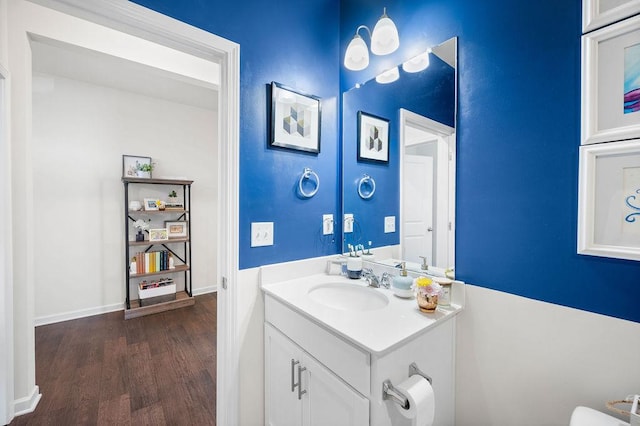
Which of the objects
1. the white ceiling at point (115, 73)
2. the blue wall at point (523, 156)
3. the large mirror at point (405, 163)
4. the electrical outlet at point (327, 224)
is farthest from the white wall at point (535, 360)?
the white ceiling at point (115, 73)

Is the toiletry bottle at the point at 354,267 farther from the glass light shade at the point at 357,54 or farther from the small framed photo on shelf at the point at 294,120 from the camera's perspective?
the glass light shade at the point at 357,54

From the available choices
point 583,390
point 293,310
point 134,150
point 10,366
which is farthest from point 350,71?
→ point 134,150

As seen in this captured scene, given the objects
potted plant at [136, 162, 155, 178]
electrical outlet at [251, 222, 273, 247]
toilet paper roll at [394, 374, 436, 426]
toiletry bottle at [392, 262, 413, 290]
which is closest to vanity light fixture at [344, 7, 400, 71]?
electrical outlet at [251, 222, 273, 247]

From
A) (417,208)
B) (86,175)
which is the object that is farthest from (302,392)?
(86,175)

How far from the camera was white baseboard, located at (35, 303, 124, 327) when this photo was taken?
2746 mm

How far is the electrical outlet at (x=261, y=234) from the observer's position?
136cm

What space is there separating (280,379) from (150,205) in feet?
9.03

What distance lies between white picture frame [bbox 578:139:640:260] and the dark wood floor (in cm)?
206

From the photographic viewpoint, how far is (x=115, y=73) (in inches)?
105

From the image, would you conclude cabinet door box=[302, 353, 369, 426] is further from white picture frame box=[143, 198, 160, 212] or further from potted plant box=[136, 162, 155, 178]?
potted plant box=[136, 162, 155, 178]

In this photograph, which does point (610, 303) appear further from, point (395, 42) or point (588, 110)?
point (395, 42)

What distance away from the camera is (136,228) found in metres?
3.15

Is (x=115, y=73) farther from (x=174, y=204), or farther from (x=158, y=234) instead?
(x=158, y=234)

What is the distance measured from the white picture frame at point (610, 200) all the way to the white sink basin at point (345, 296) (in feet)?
2.75
